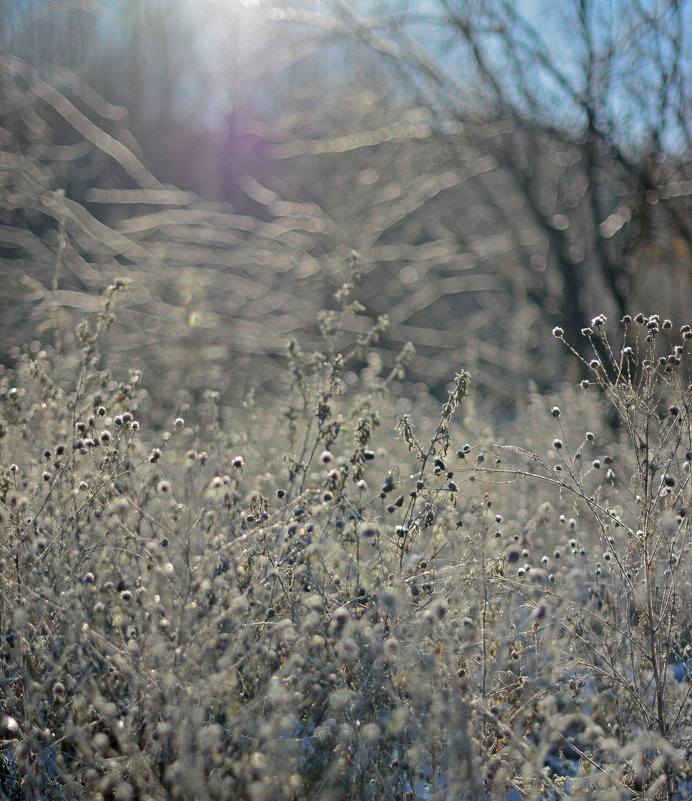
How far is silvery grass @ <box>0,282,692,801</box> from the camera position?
214 centimetres

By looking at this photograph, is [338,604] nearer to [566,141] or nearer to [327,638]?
[327,638]

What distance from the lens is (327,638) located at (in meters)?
2.50

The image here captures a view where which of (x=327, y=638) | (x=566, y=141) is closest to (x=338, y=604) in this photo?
(x=327, y=638)

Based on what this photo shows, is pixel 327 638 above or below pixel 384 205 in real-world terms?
below

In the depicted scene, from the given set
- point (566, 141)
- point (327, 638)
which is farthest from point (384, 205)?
point (327, 638)

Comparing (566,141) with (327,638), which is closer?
(327,638)

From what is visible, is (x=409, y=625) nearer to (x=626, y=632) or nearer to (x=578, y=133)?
(x=626, y=632)

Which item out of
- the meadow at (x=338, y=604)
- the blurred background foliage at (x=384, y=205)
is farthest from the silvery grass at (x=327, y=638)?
the blurred background foliage at (x=384, y=205)

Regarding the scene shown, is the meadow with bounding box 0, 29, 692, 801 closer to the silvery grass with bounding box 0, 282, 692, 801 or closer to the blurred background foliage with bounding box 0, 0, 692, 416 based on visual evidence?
the silvery grass with bounding box 0, 282, 692, 801

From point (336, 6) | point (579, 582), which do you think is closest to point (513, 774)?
point (579, 582)

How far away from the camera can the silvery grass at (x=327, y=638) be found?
2.14 metres

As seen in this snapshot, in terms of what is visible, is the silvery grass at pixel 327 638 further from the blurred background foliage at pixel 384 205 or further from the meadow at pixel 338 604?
the blurred background foliage at pixel 384 205

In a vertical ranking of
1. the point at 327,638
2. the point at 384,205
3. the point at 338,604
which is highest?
the point at 384,205

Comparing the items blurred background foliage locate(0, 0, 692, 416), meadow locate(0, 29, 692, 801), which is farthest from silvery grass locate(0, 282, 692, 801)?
blurred background foliage locate(0, 0, 692, 416)
